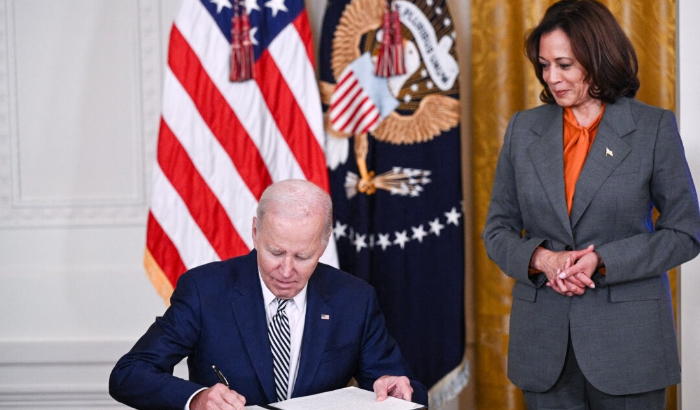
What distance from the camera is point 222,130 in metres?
3.48

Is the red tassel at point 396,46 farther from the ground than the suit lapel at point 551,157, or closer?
farther from the ground

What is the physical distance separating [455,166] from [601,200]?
118 centimetres

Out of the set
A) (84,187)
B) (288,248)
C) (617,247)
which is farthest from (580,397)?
(84,187)

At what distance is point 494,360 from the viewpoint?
3719 millimetres

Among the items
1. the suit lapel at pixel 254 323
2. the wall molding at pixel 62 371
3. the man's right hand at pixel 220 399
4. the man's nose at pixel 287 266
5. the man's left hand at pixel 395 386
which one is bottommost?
the wall molding at pixel 62 371

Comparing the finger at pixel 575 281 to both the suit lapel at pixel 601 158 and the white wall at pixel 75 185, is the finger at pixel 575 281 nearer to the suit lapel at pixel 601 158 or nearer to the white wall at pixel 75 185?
the suit lapel at pixel 601 158

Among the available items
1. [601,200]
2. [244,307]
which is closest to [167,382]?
[244,307]

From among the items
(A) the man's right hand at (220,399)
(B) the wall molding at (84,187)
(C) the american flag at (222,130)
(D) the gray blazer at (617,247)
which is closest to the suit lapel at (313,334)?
(A) the man's right hand at (220,399)

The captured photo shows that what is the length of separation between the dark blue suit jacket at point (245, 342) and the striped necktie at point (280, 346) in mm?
24

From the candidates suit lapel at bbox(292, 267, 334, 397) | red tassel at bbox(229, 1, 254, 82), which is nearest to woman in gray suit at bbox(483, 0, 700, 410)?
suit lapel at bbox(292, 267, 334, 397)

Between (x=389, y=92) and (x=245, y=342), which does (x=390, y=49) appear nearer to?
(x=389, y=92)

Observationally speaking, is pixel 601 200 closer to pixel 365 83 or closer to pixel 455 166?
pixel 455 166

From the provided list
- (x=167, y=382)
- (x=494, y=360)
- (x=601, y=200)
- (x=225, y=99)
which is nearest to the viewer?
(x=167, y=382)

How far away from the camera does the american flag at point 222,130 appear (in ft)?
11.4
